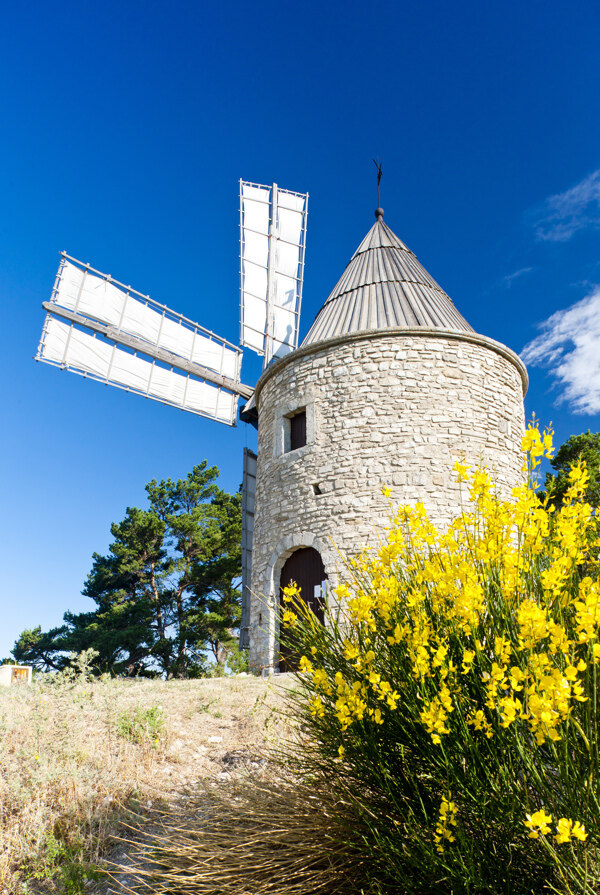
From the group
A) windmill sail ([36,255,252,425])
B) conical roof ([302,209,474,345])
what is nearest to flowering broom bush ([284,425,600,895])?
conical roof ([302,209,474,345])

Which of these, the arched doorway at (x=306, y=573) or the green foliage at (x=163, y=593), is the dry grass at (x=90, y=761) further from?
the green foliage at (x=163, y=593)

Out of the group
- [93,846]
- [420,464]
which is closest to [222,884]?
[93,846]

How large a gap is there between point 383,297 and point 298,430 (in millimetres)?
2827

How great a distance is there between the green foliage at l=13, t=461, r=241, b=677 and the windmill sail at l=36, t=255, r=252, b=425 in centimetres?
620

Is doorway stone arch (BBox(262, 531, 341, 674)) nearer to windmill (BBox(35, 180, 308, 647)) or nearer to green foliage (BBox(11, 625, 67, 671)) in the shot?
windmill (BBox(35, 180, 308, 647))

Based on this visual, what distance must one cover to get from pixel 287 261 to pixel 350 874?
1479 cm

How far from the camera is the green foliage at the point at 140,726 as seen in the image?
4368 millimetres

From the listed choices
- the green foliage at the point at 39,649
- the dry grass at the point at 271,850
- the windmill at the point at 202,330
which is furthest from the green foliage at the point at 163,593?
the dry grass at the point at 271,850

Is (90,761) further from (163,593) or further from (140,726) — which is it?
(163,593)

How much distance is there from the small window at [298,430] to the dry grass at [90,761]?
4.42 meters

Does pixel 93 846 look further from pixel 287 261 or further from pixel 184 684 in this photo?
pixel 287 261

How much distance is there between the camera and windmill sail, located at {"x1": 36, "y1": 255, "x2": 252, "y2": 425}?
504 inches

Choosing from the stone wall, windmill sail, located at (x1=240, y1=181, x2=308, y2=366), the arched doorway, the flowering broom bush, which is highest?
windmill sail, located at (x1=240, y1=181, x2=308, y2=366)

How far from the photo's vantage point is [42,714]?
14.4 ft
